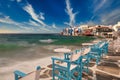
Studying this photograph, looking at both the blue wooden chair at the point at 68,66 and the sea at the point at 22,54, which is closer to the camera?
the blue wooden chair at the point at 68,66

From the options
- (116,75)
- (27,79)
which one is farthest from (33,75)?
(116,75)

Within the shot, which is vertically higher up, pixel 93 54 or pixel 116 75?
pixel 93 54

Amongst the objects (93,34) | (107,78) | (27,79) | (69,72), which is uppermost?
(93,34)

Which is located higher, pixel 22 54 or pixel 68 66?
pixel 68 66

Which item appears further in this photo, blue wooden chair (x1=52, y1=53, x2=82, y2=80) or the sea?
the sea

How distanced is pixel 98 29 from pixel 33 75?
77.4m

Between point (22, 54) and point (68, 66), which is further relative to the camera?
point (22, 54)

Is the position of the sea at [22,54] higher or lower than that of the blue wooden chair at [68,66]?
lower

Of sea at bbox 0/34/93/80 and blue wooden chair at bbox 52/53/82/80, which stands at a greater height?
blue wooden chair at bbox 52/53/82/80

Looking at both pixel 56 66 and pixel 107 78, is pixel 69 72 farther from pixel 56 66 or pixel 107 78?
pixel 107 78

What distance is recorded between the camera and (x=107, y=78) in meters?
4.31

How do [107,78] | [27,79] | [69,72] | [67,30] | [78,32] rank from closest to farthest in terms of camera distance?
[27,79]
[69,72]
[107,78]
[78,32]
[67,30]

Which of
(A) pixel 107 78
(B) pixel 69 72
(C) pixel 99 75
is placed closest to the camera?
(B) pixel 69 72

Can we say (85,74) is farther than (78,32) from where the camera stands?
No
